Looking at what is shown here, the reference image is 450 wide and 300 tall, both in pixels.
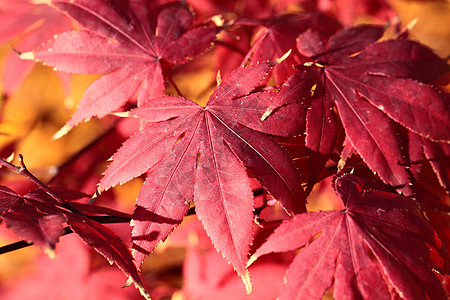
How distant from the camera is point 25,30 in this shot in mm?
1080

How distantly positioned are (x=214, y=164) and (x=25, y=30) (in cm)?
80

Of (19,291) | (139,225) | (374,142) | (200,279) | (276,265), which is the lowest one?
(19,291)

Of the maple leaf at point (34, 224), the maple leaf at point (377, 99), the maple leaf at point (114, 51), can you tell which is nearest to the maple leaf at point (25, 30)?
the maple leaf at point (114, 51)

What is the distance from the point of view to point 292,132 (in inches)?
23.9

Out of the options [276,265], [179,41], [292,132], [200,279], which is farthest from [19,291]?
[292,132]

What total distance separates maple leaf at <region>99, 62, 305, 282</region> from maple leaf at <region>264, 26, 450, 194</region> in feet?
0.17

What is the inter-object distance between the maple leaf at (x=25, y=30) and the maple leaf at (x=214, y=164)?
1.88 ft

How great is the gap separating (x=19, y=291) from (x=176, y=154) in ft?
2.90

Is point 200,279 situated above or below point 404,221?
below

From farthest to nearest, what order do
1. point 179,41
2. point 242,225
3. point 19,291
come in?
1. point 19,291
2. point 179,41
3. point 242,225

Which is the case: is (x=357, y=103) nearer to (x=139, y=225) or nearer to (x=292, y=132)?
(x=292, y=132)

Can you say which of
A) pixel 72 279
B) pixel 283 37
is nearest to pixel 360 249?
pixel 283 37

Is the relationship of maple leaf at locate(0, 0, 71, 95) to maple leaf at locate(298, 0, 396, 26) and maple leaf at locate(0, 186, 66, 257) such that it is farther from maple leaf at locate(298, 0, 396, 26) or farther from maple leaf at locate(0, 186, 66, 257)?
maple leaf at locate(298, 0, 396, 26)

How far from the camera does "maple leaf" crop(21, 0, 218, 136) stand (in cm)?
75
